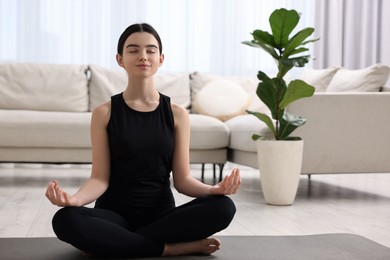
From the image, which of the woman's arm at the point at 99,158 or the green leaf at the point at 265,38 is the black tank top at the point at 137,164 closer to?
the woman's arm at the point at 99,158

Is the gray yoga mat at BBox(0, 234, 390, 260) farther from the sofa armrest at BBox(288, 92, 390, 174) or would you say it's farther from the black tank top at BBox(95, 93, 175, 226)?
the sofa armrest at BBox(288, 92, 390, 174)

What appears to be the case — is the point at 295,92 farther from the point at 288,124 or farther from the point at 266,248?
the point at 266,248

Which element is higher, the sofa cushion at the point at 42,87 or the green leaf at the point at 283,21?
the green leaf at the point at 283,21

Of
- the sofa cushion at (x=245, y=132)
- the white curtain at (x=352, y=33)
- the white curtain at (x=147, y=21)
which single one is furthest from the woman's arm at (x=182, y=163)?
the white curtain at (x=352, y=33)

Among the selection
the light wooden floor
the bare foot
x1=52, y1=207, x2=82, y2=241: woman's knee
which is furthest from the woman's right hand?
the light wooden floor

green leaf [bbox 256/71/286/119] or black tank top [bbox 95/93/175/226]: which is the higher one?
green leaf [bbox 256/71/286/119]

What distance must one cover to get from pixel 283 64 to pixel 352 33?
3164 mm

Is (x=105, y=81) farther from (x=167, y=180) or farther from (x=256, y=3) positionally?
(x=167, y=180)

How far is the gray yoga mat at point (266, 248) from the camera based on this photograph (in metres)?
2.06

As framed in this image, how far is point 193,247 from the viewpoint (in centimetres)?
204

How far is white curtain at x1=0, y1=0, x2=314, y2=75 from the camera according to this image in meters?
5.74

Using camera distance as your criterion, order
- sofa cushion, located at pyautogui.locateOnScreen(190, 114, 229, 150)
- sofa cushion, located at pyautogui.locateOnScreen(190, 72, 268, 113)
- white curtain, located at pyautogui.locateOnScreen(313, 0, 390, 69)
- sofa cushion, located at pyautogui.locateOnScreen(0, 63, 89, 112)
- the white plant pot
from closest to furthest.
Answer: the white plant pot
sofa cushion, located at pyautogui.locateOnScreen(190, 114, 229, 150)
sofa cushion, located at pyautogui.locateOnScreen(0, 63, 89, 112)
sofa cushion, located at pyautogui.locateOnScreen(190, 72, 268, 113)
white curtain, located at pyautogui.locateOnScreen(313, 0, 390, 69)

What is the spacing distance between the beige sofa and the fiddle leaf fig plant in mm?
241

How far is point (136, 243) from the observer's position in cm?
196
